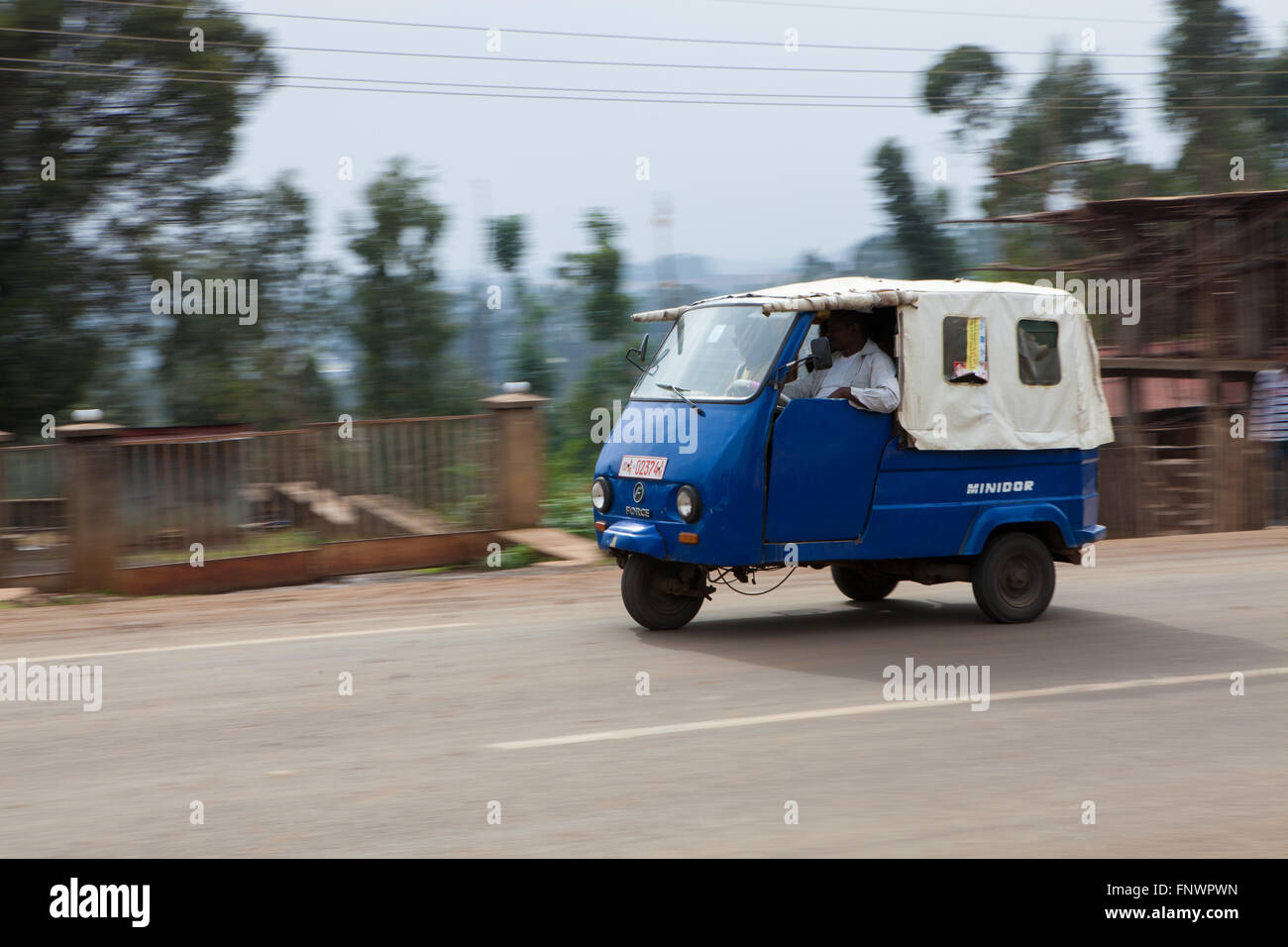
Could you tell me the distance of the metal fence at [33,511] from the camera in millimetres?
12289

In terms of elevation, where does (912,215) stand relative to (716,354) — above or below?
above

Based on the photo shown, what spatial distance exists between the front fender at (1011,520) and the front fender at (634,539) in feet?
6.88

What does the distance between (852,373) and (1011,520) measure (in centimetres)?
151

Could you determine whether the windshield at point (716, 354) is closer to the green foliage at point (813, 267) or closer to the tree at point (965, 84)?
the green foliage at point (813, 267)

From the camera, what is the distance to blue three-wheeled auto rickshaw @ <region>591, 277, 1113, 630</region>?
8141mm

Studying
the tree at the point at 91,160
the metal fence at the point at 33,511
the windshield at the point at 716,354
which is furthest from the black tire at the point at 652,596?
the tree at the point at 91,160

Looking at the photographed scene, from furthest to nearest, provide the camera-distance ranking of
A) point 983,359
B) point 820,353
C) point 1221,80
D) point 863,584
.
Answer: point 1221,80 < point 863,584 < point 983,359 < point 820,353

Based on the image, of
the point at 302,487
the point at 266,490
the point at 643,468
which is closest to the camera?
the point at 643,468

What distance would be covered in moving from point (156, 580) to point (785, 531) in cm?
723

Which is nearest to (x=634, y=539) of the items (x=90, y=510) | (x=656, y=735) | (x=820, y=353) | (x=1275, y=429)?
(x=820, y=353)

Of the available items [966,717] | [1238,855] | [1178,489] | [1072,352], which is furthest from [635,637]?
[1178,489]

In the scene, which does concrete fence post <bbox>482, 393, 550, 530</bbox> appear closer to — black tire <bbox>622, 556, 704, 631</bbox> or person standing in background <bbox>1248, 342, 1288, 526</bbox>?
black tire <bbox>622, 556, 704, 631</bbox>

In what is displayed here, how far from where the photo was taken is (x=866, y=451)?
8.38m

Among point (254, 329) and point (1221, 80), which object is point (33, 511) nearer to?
point (254, 329)
